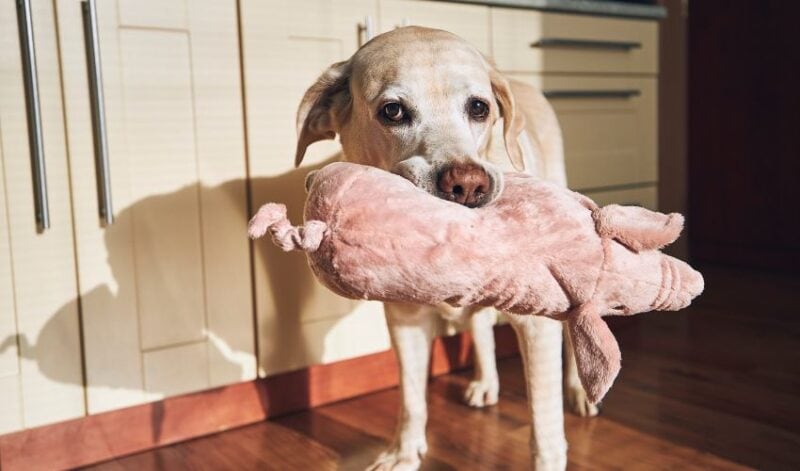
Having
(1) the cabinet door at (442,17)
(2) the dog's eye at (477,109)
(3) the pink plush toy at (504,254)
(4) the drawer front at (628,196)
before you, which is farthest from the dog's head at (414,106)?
(4) the drawer front at (628,196)

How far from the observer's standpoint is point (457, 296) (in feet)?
3.12

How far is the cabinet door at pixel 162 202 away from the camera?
5.10 feet

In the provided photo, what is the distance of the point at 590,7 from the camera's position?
2314mm

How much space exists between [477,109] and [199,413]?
981mm

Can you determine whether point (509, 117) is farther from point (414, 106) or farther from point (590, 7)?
point (590, 7)

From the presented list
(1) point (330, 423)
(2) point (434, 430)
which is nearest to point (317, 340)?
(1) point (330, 423)

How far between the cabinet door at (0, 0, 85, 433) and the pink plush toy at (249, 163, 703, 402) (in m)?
0.79

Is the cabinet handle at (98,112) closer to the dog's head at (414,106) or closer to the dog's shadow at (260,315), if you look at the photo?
the dog's shadow at (260,315)

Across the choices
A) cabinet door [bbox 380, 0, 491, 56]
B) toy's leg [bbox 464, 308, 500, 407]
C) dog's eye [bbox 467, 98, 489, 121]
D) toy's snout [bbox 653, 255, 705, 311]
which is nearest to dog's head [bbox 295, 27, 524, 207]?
dog's eye [bbox 467, 98, 489, 121]

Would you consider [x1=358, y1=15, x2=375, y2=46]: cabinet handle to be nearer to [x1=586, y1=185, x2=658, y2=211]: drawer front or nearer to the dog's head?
the dog's head

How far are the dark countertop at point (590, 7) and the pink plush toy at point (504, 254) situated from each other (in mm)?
1233

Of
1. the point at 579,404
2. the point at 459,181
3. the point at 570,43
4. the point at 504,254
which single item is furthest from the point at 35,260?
the point at 570,43

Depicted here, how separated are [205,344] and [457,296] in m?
0.96

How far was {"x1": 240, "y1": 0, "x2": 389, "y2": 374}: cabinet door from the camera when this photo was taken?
68.8 inches
